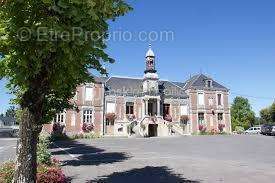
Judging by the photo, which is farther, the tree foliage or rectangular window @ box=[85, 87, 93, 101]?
the tree foliage

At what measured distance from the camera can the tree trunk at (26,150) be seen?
885 cm

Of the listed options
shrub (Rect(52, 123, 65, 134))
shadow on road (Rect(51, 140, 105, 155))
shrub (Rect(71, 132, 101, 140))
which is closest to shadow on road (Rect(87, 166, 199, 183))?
shadow on road (Rect(51, 140, 105, 155))

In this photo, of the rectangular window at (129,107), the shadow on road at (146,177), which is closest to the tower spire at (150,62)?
the rectangular window at (129,107)

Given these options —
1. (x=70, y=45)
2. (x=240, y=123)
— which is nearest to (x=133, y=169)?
(x=70, y=45)

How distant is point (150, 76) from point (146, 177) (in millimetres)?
36231

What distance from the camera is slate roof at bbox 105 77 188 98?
50.4 meters

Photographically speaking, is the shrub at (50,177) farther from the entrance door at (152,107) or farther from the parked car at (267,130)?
the parked car at (267,130)

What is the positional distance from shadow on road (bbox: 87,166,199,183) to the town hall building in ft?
100

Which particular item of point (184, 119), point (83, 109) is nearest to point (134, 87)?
point (83, 109)

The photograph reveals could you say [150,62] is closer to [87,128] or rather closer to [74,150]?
[87,128]

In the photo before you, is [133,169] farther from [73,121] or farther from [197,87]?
[197,87]

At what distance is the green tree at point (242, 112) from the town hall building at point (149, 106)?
93.0 ft

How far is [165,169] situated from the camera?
1684cm

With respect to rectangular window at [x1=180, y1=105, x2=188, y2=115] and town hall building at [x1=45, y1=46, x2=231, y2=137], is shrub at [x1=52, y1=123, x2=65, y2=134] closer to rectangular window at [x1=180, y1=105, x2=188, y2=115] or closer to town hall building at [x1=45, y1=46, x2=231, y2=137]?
A: town hall building at [x1=45, y1=46, x2=231, y2=137]
